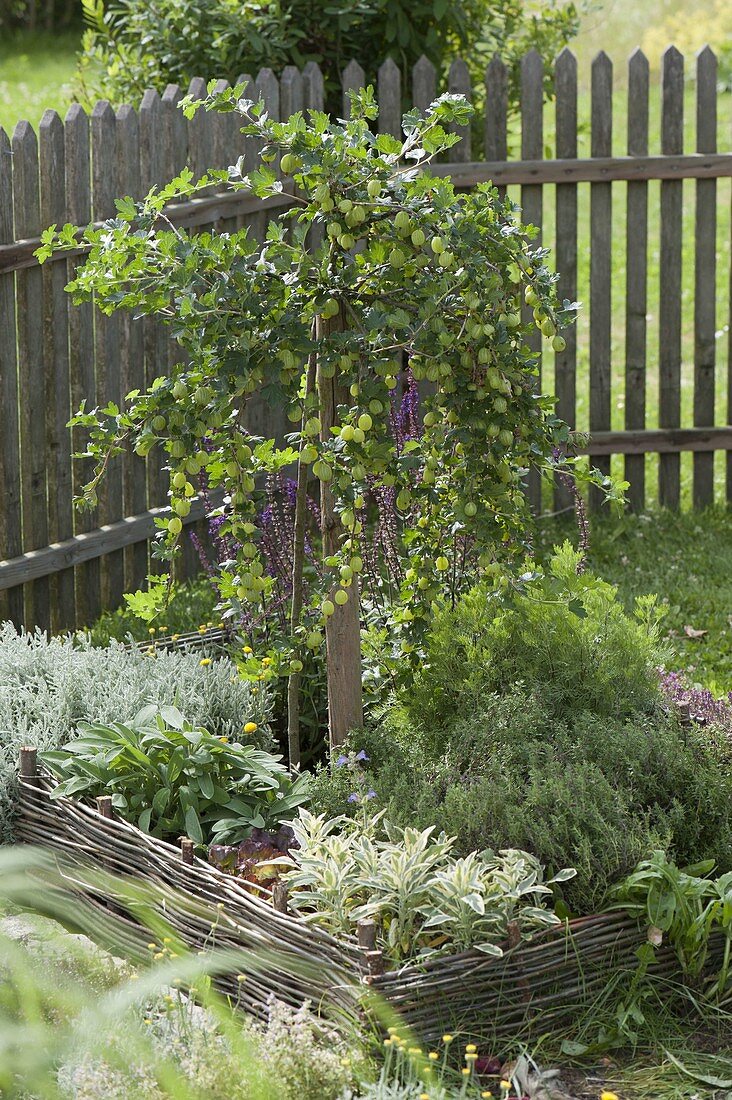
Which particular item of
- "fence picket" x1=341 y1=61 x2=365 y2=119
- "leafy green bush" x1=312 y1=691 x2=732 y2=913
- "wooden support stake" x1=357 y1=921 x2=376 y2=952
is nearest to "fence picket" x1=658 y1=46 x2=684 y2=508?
"fence picket" x1=341 y1=61 x2=365 y2=119

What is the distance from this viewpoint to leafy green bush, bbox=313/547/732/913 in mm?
2955

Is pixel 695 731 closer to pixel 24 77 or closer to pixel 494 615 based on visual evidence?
pixel 494 615

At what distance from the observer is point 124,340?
5320 millimetres

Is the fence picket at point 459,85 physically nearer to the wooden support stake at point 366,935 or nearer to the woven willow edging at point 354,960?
the woven willow edging at point 354,960

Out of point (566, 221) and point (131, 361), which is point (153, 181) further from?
point (566, 221)

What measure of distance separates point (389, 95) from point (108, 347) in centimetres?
193

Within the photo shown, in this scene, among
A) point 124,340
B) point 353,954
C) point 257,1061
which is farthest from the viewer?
point 124,340

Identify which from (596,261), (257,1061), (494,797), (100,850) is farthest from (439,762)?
(596,261)

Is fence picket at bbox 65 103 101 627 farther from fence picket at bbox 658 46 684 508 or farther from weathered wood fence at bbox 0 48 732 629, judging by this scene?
fence picket at bbox 658 46 684 508

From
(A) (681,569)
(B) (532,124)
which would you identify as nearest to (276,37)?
(B) (532,124)

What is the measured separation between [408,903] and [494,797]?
14.7 inches

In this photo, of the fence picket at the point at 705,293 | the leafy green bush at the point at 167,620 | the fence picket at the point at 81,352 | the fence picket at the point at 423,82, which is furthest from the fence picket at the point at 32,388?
the fence picket at the point at 705,293

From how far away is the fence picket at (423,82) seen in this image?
6117 millimetres

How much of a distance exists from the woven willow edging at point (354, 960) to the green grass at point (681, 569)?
1.85 meters
